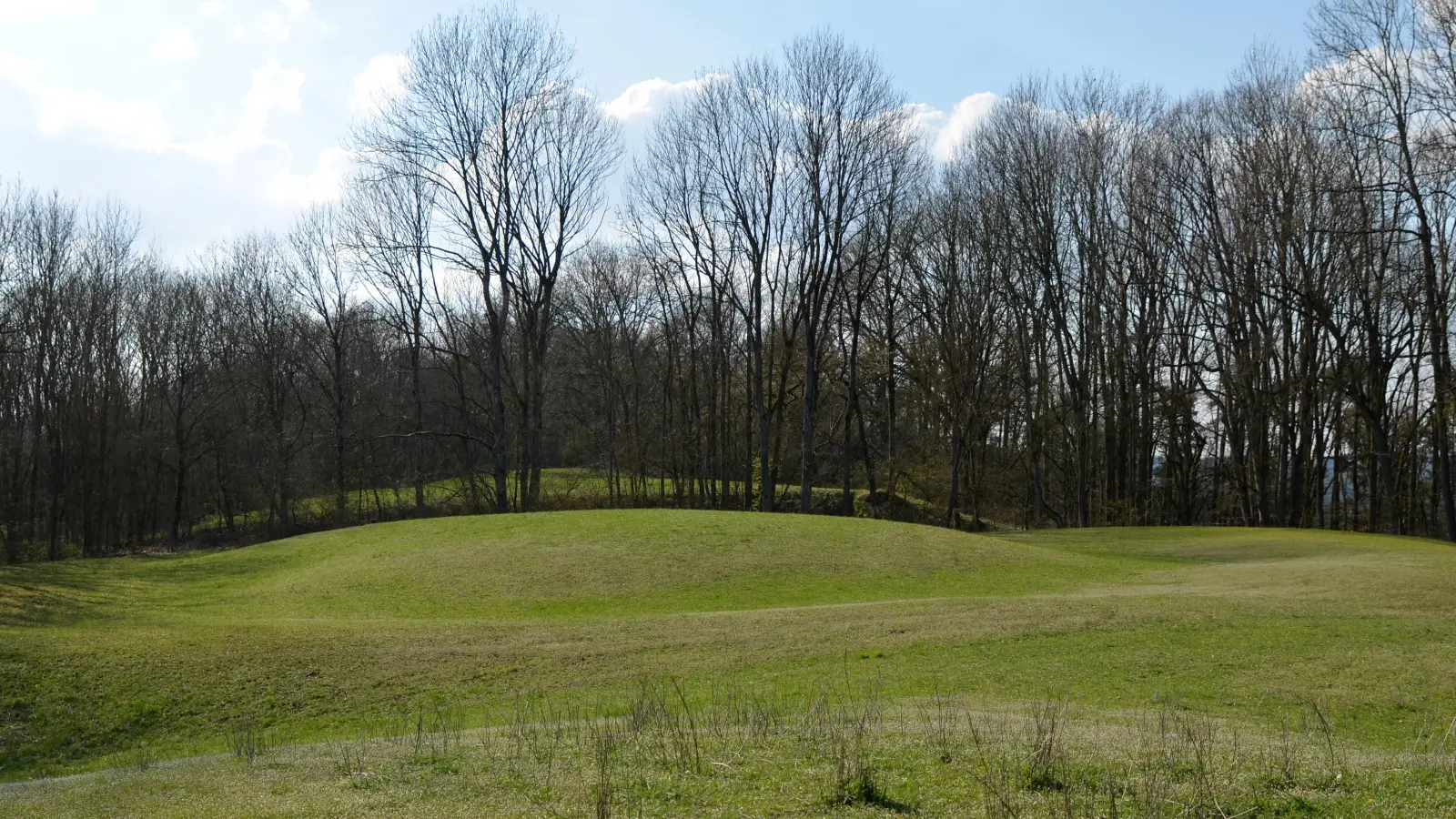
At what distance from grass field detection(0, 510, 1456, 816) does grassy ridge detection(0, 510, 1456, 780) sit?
83 mm

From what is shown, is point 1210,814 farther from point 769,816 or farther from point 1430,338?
point 1430,338

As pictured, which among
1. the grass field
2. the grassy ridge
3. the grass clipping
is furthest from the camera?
the grassy ridge

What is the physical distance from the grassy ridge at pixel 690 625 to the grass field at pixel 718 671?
0.08 meters

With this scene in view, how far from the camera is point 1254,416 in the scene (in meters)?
37.0

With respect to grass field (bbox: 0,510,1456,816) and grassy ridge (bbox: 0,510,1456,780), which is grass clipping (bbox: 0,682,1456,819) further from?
grassy ridge (bbox: 0,510,1456,780)

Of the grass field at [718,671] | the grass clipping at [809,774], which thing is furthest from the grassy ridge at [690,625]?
the grass clipping at [809,774]

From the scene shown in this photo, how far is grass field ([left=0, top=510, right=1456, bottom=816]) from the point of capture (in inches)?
255

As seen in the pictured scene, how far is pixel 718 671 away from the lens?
13.4 m

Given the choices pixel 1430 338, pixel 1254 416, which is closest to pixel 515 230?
pixel 1254 416

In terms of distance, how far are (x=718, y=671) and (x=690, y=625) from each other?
10.4ft

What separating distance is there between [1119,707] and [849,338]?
37.6 m

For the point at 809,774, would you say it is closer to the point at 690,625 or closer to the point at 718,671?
the point at 718,671

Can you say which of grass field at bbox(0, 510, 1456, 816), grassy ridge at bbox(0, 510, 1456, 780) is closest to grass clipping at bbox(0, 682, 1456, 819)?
grass field at bbox(0, 510, 1456, 816)

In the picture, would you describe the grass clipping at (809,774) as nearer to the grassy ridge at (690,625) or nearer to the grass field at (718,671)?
the grass field at (718,671)
